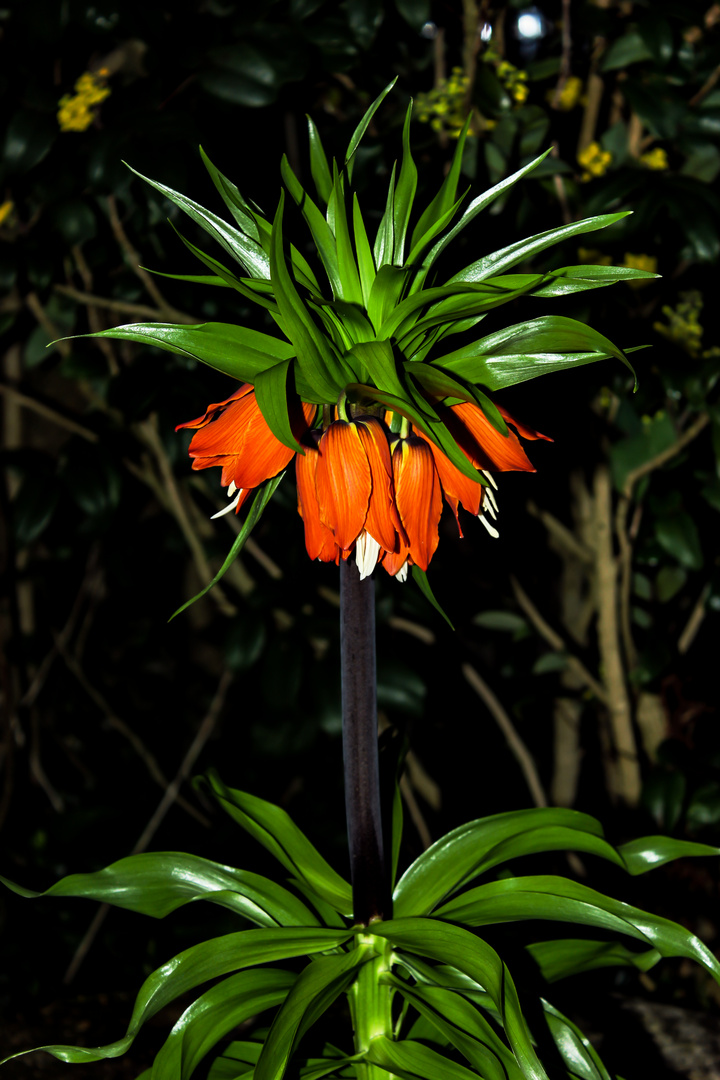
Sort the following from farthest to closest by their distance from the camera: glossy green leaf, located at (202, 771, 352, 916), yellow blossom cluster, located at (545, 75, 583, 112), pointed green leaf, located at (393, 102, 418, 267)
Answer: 1. yellow blossom cluster, located at (545, 75, 583, 112)
2. glossy green leaf, located at (202, 771, 352, 916)
3. pointed green leaf, located at (393, 102, 418, 267)

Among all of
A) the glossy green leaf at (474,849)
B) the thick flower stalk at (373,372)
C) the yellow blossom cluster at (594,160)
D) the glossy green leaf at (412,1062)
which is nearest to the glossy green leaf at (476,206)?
the thick flower stalk at (373,372)

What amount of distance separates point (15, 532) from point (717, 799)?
95 cm

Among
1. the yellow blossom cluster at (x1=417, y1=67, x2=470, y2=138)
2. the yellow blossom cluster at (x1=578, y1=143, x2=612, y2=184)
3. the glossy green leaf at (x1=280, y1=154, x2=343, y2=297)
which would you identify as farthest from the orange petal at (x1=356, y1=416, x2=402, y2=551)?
the yellow blossom cluster at (x1=578, y1=143, x2=612, y2=184)

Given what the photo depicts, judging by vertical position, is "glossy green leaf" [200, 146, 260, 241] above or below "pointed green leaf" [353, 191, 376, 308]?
above

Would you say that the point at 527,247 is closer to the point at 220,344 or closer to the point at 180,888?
the point at 220,344

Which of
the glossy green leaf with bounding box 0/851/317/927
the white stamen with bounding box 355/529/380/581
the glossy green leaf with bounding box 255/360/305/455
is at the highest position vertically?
the glossy green leaf with bounding box 255/360/305/455

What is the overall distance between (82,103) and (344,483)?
866 millimetres

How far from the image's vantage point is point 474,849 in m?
0.58

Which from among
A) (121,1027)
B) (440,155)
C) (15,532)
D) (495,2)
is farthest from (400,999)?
(495,2)

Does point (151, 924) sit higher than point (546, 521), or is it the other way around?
point (546, 521)

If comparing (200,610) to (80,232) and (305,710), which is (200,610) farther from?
(80,232)

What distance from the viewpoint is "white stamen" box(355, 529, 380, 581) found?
0.45 metres

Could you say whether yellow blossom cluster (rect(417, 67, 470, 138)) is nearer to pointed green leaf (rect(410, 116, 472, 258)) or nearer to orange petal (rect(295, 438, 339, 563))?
pointed green leaf (rect(410, 116, 472, 258))

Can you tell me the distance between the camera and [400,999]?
646 mm
